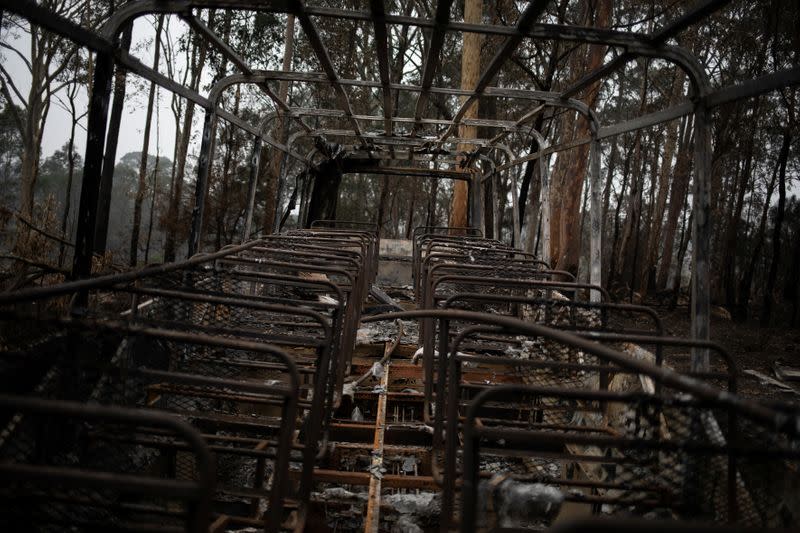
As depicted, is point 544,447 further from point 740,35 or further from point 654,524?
point 740,35

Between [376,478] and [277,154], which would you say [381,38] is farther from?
[277,154]

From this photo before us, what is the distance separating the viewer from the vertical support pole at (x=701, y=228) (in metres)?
2.87

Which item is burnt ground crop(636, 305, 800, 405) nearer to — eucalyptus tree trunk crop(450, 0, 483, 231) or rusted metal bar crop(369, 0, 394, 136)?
rusted metal bar crop(369, 0, 394, 136)

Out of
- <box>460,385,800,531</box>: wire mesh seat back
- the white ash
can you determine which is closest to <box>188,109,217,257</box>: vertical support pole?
the white ash


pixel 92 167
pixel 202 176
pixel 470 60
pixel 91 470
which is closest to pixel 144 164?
pixel 470 60

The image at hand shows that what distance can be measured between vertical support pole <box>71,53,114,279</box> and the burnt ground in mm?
7282

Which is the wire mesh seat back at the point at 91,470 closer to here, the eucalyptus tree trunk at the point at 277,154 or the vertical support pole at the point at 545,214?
the vertical support pole at the point at 545,214

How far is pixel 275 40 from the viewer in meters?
18.3

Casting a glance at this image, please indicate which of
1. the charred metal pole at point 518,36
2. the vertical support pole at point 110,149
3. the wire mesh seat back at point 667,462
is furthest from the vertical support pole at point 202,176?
the wire mesh seat back at point 667,462

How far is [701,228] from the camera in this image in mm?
2922

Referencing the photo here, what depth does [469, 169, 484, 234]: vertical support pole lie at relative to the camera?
10.2 m

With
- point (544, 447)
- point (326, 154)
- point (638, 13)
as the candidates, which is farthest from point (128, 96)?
point (544, 447)

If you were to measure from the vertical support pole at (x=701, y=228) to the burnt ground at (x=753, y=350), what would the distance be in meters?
4.59

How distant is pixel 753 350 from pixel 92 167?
42.4 feet
